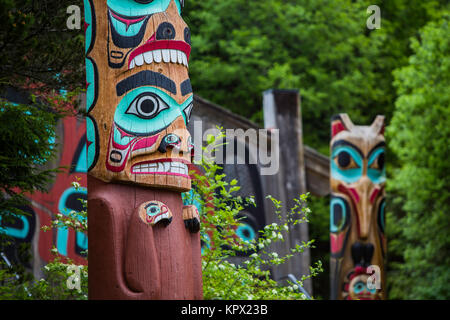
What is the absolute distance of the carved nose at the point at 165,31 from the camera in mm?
5246

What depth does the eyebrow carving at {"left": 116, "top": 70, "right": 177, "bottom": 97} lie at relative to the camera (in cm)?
511

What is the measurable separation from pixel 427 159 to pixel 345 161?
6.39m

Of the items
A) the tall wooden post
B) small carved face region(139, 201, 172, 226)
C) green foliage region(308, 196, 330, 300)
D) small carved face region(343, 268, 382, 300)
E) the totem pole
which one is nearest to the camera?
small carved face region(139, 201, 172, 226)

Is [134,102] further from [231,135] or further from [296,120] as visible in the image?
[296,120]

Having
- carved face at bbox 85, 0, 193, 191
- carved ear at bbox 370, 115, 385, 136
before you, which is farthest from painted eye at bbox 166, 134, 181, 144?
carved ear at bbox 370, 115, 385, 136

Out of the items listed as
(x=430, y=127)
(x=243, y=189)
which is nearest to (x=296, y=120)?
(x=243, y=189)

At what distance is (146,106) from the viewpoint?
5.09 metres

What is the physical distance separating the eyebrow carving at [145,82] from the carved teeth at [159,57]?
0.09 m

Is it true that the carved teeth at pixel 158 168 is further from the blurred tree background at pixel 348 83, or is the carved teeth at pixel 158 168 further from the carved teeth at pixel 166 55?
the blurred tree background at pixel 348 83

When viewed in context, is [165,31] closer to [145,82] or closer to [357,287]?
[145,82]

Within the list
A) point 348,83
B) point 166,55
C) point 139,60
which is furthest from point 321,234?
point 139,60

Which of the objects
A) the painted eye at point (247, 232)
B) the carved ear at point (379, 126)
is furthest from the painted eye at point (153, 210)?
the carved ear at point (379, 126)

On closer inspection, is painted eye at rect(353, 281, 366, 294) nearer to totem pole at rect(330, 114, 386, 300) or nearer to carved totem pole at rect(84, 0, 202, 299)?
totem pole at rect(330, 114, 386, 300)

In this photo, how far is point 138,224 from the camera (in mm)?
4820
